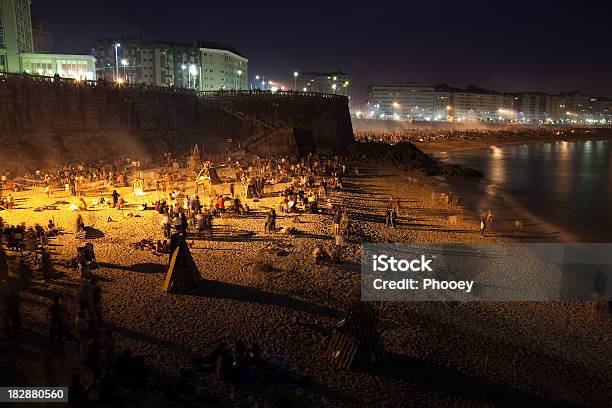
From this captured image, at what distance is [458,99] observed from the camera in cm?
17800

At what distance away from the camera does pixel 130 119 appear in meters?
39.9

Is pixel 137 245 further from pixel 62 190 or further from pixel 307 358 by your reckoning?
pixel 62 190

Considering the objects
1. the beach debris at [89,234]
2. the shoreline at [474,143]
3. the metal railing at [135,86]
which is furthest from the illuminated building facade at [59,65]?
the shoreline at [474,143]

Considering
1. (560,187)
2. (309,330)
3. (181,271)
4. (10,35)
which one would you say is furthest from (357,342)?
(10,35)

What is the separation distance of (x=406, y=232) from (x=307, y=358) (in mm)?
10583

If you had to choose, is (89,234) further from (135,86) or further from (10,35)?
(10,35)

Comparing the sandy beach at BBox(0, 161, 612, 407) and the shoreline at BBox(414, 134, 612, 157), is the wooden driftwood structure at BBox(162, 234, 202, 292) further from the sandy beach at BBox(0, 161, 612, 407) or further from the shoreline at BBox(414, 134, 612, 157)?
the shoreline at BBox(414, 134, 612, 157)

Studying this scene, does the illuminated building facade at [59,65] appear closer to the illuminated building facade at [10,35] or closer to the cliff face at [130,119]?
the illuminated building facade at [10,35]

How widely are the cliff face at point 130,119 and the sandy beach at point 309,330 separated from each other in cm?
1906

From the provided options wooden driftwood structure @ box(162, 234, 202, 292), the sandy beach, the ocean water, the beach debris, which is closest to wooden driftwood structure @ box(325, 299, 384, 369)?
the sandy beach

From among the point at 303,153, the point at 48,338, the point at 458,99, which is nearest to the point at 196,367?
the point at 48,338

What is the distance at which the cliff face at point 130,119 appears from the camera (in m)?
30.9

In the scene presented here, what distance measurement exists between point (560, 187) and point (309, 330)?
3513 cm

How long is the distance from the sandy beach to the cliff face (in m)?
19.1
